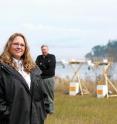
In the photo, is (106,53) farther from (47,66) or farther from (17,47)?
(17,47)

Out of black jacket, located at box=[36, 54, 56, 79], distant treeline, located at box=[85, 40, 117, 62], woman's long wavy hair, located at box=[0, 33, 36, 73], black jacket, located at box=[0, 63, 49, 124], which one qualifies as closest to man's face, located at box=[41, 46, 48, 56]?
black jacket, located at box=[36, 54, 56, 79]

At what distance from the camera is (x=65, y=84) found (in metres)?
28.3

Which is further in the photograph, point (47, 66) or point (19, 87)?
point (47, 66)

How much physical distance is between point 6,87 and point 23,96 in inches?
7.3

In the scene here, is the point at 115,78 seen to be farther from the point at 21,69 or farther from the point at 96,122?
the point at 21,69

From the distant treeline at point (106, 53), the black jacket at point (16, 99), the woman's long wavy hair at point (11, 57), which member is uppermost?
the woman's long wavy hair at point (11, 57)

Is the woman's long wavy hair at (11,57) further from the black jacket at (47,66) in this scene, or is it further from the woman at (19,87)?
the black jacket at (47,66)

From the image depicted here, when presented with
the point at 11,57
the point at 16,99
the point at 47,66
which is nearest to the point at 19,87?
the point at 16,99

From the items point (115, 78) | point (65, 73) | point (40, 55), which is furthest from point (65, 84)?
point (40, 55)

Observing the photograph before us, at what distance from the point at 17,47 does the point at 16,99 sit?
0.52 meters

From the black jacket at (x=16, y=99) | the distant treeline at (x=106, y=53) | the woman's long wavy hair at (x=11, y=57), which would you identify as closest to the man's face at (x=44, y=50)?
the woman's long wavy hair at (x=11, y=57)

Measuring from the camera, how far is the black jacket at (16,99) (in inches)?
218

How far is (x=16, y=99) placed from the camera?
5.55 metres

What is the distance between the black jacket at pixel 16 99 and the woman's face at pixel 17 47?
176 millimetres
